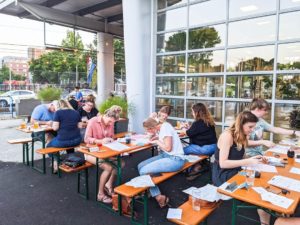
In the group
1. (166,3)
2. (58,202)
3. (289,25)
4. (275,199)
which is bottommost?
(58,202)

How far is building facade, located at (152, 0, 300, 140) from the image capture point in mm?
4562

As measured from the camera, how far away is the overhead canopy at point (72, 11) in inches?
364

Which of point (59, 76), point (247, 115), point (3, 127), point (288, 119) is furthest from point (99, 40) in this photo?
point (59, 76)

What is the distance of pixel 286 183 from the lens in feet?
7.06

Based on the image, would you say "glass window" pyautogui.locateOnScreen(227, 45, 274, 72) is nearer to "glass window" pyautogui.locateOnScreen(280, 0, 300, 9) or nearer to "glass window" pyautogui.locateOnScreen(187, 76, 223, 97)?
"glass window" pyautogui.locateOnScreen(187, 76, 223, 97)

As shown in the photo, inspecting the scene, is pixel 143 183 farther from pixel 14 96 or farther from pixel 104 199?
pixel 14 96

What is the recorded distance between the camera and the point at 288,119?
4.61 metres

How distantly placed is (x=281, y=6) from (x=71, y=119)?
4.36 m

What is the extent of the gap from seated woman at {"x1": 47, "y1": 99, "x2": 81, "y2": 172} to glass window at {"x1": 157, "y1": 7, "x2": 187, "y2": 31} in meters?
3.48

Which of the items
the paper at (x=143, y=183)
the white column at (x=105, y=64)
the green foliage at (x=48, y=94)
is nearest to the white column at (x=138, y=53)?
the paper at (x=143, y=183)

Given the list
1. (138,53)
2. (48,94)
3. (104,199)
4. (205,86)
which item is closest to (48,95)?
(48,94)

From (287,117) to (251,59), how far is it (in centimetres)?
135

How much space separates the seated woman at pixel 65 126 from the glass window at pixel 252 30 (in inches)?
141

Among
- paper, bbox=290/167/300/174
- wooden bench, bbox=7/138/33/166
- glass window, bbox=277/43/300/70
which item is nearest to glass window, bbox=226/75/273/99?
glass window, bbox=277/43/300/70
